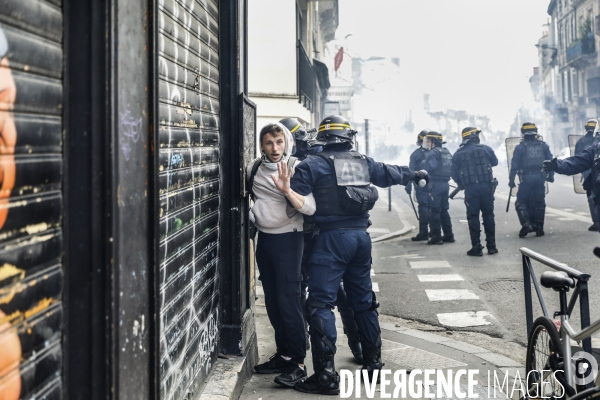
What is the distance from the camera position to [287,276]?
16.2 ft

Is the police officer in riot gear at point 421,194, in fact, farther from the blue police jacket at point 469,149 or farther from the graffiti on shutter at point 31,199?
the graffiti on shutter at point 31,199

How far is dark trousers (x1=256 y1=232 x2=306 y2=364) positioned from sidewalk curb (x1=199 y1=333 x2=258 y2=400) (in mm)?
323

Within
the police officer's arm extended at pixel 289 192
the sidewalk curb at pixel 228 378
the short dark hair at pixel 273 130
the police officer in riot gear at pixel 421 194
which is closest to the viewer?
the sidewalk curb at pixel 228 378

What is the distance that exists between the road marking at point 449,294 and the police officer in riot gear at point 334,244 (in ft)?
10.3

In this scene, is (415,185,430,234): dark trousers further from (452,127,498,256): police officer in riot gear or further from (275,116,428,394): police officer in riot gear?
(275,116,428,394): police officer in riot gear

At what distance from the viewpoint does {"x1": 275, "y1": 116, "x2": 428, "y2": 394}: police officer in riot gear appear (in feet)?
15.8

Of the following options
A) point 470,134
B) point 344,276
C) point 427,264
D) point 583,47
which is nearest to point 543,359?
point 344,276

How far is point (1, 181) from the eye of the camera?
1904 millimetres

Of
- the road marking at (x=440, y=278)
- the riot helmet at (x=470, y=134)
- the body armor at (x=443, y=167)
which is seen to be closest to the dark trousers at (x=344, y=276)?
the road marking at (x=440, y=278)

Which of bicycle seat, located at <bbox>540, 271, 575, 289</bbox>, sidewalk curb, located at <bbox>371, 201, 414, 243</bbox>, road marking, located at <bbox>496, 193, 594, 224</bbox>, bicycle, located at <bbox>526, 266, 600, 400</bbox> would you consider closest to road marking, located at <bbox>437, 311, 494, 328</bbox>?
bicycle, located at <bbox>526, 266, 600, 400</bbox>

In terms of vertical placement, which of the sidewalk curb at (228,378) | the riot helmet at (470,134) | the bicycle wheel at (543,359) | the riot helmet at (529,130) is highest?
the riot helmet at (529,130)

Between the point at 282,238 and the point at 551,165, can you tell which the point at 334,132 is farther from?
the point at 551,165

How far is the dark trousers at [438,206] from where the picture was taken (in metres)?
12.5

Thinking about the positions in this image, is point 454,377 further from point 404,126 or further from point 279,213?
point 404,126
